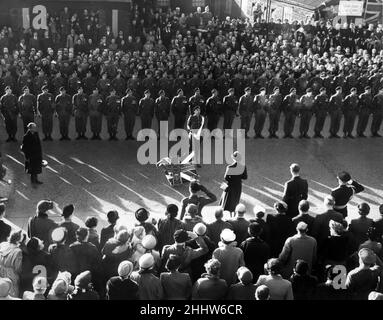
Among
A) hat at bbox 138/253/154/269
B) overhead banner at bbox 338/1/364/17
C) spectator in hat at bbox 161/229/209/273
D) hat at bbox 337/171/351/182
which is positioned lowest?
spectator in hat at bbox 161/229/209/273

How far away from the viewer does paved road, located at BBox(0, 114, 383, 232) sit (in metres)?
11.6

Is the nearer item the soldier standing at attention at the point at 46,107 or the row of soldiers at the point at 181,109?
the soldier standing at attention at the point at 46,107

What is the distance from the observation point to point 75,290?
6188 millimetres

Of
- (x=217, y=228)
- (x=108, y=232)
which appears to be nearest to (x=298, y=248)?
(x=217, y=228)

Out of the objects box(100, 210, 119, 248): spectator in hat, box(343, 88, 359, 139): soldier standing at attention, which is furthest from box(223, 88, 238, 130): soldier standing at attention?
box(100, 210, 119, 248): spectator in hat

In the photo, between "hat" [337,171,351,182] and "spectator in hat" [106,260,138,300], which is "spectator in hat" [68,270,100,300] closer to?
"spectator in hat" [106,260,138,300]

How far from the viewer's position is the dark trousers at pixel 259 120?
15445mm

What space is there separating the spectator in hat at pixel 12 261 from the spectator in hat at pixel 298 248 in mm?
3527

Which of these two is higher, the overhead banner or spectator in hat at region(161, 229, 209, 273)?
the overhead banner

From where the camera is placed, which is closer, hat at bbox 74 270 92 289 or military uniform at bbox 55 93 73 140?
hat at bbox 74 270 92 289

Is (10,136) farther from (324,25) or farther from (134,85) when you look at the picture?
(324,25)

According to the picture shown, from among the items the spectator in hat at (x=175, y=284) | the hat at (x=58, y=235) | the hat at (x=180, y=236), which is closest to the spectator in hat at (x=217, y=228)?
the hat at (x=180, y=236)

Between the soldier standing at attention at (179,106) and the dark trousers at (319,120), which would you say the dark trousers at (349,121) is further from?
the soldier standing at attention at (179,106)

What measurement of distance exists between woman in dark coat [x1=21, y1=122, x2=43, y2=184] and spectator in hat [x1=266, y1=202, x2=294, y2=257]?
590cm
